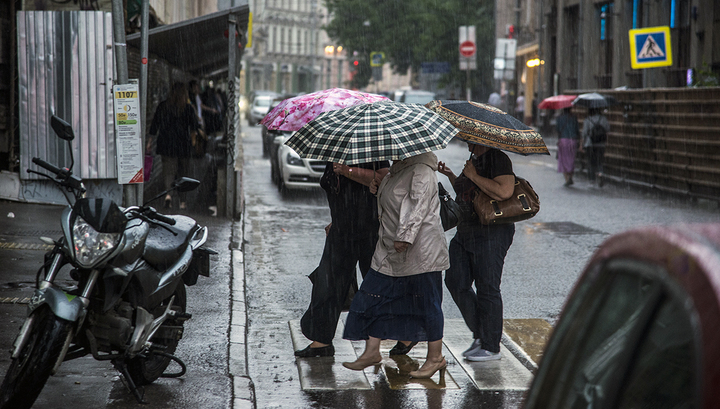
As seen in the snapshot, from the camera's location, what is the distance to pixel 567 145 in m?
18.5

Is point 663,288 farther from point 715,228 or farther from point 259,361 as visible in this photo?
point 259,361

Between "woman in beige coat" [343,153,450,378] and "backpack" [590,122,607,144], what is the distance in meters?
14.6

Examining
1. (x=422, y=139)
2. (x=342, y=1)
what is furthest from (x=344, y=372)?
(x=342, y=1)

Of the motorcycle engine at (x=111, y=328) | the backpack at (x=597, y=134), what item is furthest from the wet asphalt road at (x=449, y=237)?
the backpack at (x=597, y=134)

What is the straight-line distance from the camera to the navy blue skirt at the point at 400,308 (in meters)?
5.23

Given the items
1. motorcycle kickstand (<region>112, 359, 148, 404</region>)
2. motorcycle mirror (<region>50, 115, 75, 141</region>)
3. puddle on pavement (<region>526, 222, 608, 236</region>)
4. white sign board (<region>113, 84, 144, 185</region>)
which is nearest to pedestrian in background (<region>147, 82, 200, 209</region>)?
white sign board (<region>113, 84, 144, 185</region>)

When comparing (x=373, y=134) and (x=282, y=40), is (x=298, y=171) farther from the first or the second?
(x=282, y=40)

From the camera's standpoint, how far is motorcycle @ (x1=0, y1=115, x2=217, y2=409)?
12.9 feet

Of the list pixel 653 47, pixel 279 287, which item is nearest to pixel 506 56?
pixel 653 47

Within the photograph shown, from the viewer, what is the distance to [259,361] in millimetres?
5766

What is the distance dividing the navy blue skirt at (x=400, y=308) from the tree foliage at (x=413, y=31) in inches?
1580

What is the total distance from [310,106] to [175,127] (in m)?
5.38

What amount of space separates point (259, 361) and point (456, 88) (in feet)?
150

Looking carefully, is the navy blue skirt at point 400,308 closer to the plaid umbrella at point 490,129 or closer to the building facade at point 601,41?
the plaid umbrella at point 490,129
